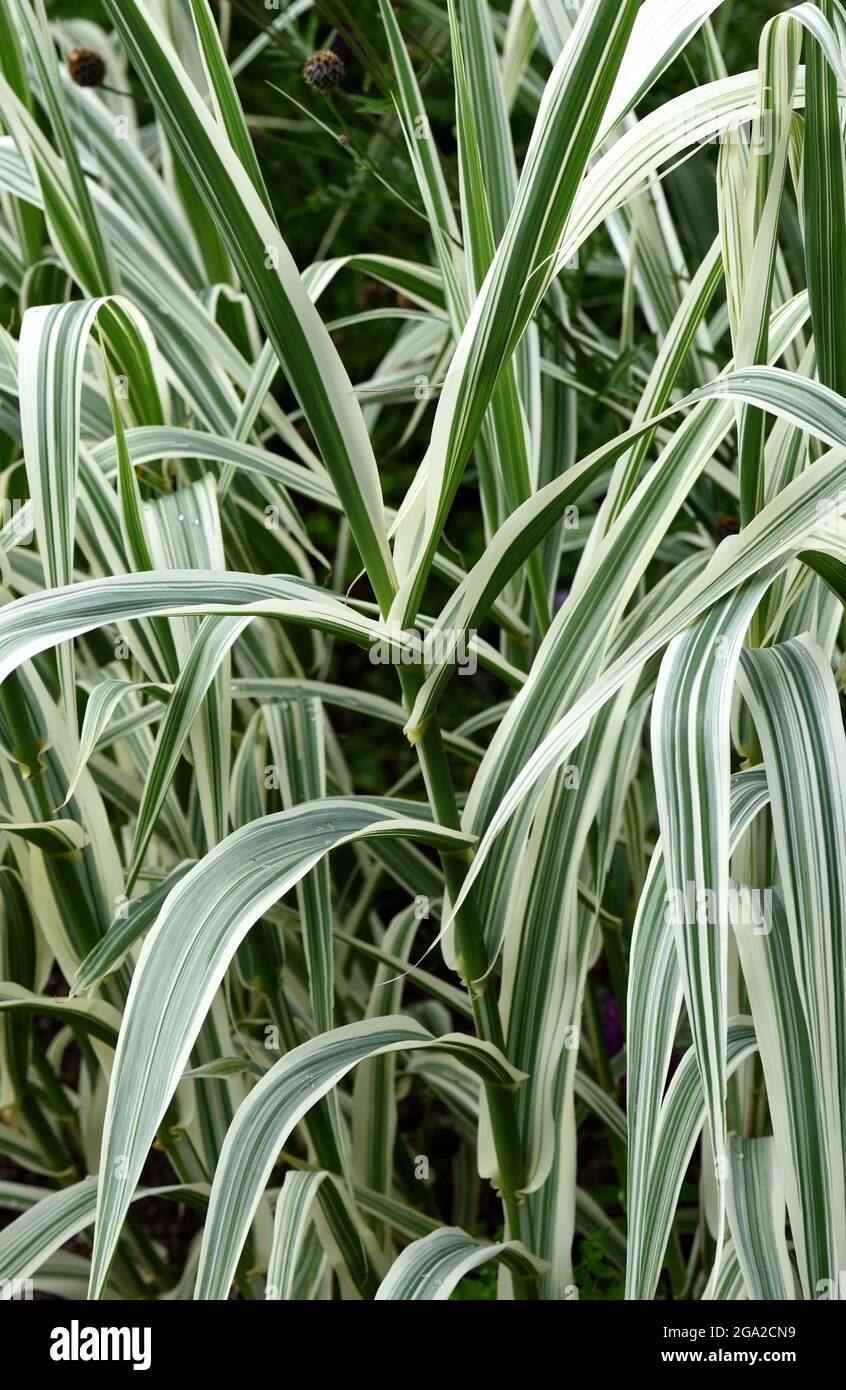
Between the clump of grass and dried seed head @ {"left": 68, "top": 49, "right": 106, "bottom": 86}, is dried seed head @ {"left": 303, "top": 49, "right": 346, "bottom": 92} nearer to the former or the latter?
the clump of grass

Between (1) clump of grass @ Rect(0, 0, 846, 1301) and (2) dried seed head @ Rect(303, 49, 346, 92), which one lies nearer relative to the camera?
(1) clump of grass @ Rect(0, 0, 846, 1301)

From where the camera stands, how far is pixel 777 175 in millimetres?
473

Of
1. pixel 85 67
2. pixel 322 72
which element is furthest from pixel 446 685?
pixel 85 67

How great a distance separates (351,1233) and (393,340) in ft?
3.47

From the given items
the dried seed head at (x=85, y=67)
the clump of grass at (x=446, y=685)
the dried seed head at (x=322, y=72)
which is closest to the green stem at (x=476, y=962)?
the clump of grass at (x=446, y=685)

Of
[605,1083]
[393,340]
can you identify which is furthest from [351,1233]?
[393,340]

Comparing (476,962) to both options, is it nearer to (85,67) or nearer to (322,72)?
(322,72)

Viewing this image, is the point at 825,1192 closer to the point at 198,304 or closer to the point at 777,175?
the point at 777,175

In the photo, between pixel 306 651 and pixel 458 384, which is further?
pixel 306 651

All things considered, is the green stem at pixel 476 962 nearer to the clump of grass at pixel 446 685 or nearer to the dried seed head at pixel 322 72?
the clump of grass at pixel 446 685

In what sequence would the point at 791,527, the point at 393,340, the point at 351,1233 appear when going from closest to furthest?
1. the point at 791,527
2. the point at 351,1233
3. the point at 393,340

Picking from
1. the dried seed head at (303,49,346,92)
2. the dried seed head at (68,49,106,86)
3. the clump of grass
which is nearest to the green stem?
the clump of grass

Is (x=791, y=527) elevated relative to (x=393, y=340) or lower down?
lower down

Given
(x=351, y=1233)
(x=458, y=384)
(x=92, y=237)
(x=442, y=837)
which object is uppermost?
(x=92, y=237)
